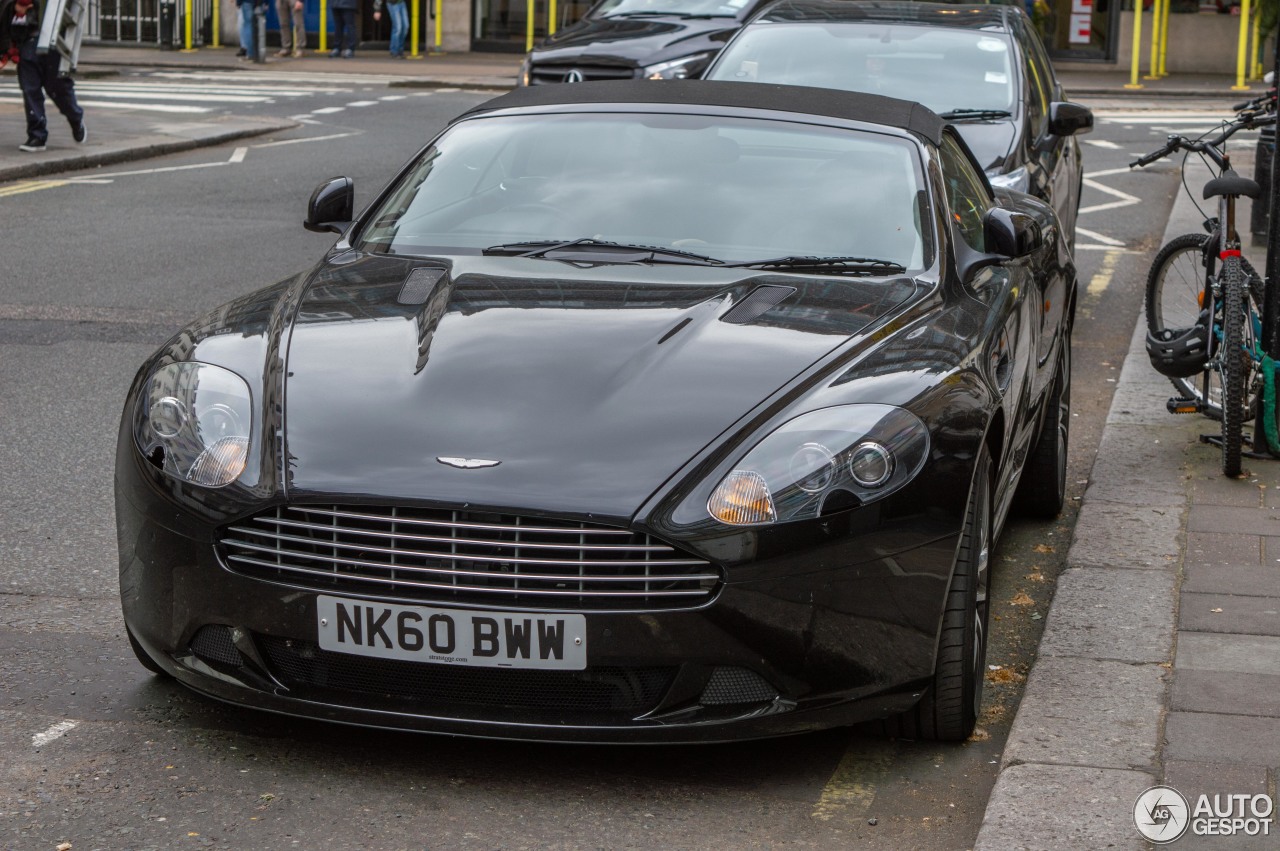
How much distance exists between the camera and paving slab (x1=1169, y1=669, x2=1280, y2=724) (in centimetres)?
402

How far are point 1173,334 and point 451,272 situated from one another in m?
3.47

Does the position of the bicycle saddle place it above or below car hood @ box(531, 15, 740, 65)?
below

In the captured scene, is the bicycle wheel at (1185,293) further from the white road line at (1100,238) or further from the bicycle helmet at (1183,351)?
the white road line at (1100,238)

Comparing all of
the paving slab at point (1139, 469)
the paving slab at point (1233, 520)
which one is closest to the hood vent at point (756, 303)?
the paving slab at point (1233, 520)

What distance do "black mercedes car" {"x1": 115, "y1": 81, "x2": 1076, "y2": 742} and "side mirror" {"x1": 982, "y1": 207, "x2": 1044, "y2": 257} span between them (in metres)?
0.38

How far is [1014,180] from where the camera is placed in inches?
333

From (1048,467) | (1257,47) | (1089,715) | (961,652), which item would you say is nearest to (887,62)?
(1048,467)

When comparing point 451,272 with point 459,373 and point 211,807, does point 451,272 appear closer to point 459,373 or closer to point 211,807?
point 459,373

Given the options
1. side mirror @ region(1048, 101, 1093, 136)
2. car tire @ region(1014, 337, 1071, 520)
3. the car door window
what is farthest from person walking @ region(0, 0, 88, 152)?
car tire @ region(1014, 337, 1071, 520)

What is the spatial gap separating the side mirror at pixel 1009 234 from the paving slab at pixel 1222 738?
1.45 meters

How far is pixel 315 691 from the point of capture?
12.0ft

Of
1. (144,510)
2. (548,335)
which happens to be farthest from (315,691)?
(548,335)

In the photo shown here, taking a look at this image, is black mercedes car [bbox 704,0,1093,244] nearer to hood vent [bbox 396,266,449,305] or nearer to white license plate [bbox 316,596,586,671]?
hood vent [bbox 396,266,449,305]

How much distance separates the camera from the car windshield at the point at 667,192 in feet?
15.7
